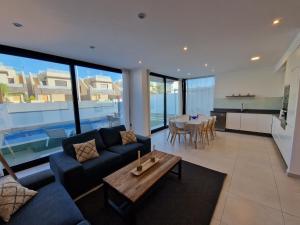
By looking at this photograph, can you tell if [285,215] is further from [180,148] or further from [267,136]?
[267,136]

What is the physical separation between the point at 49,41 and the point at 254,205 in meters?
4.20

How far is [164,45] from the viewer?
2.83 m

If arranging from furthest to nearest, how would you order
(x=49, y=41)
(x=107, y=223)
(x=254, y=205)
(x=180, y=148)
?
(x=180, y=148) < (x=49, y=41) < (x=254, y=205) < (x=107, y=223)

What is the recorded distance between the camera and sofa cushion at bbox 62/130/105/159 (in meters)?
2.47

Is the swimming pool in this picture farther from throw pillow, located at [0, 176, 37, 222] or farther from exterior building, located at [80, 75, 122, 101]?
throw pillow, located at [0, 176, 37, 222]

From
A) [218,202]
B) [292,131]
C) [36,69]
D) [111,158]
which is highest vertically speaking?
[36,69]

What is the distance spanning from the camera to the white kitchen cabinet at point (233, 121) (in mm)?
5359

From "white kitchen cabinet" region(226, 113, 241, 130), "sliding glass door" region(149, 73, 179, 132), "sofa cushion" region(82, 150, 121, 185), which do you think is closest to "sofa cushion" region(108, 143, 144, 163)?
"sofa cushion" region(82, 150, 121, 185)

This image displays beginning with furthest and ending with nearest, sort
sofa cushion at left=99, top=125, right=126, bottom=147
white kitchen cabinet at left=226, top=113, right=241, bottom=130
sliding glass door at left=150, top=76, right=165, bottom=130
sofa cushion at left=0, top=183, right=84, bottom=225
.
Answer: sliding glass door at left=150, top=76, right=165, bottom=130
white kitchen cabinet at left=226, top=113, right=241, bottom=130
sofa cushion at left=99, top=125, right=126, bottom=147
sofa cushion at left=0, top=183, right=84, bottom=225

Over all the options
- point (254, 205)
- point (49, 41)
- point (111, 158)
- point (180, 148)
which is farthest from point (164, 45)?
point (254, 205)

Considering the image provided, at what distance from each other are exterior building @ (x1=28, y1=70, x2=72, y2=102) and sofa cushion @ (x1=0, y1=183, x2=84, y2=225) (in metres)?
2.49

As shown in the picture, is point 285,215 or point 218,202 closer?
point 285,215

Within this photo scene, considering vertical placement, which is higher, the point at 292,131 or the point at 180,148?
the point at 292,131

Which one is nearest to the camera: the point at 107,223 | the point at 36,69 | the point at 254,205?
the point at 107,223
